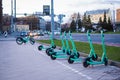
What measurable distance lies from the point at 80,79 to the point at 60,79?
59 centimetres

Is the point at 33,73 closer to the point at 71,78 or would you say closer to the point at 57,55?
the point at 71,78

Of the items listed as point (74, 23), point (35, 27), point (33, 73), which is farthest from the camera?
point (35, 27)

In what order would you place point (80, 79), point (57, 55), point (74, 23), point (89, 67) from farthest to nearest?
1. point (74, 23)
2. point (57, 55)
3. point (89, 67)
4. point (80, 79)

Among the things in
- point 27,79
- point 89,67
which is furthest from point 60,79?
point 89,67

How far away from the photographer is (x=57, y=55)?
1681 cm

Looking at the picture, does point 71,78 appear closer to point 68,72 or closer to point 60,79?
point 60,79

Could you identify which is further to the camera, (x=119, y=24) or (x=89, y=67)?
(x=119, y=24)

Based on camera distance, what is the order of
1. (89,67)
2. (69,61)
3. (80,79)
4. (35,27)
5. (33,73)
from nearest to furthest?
(80,79) < (33,73) < (89,67) < (69,61) < (35,27)

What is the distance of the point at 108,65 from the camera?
1351cm

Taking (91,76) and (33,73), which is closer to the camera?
(91,76)

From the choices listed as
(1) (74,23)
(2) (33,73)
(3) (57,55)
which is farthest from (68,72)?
(1) (74,23)

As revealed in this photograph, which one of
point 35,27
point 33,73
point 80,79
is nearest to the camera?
point 80,79

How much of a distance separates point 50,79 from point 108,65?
396 cm

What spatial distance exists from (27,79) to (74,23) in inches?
4905
